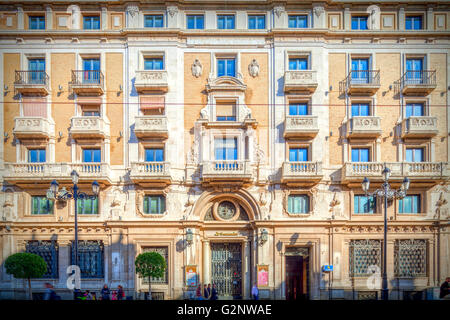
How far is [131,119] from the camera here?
1762 cm

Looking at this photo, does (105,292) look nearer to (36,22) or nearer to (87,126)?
(87,126)

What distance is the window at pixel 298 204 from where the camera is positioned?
17.7 metres

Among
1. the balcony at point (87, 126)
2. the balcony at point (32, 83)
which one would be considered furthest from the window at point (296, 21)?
the balcony at point (32, 83)

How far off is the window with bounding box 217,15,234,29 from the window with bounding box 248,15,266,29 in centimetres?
87

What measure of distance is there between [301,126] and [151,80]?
7238mm

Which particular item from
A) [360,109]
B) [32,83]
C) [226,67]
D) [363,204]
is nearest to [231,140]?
[226,67]

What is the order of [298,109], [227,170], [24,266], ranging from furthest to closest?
[298,109] < [227,170] < [24,266]

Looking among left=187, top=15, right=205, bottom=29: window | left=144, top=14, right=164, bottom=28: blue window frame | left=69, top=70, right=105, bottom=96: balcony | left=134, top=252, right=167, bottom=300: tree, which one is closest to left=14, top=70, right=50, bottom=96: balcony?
left=69, top=70, right=105, bottom=96: balcony

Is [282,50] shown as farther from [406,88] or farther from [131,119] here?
[131,119]

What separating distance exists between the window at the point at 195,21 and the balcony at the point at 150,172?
667cm

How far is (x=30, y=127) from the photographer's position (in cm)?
1680

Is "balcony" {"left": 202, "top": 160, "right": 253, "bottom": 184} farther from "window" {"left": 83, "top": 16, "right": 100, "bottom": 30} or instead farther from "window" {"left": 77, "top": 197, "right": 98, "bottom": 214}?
"window" {"left": 83, "top": 16, "right": 100, "bottom": 30}

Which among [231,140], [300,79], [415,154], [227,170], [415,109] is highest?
[300,79]

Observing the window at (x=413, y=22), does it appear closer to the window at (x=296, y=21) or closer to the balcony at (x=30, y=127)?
the window at (x=296, y=21)
